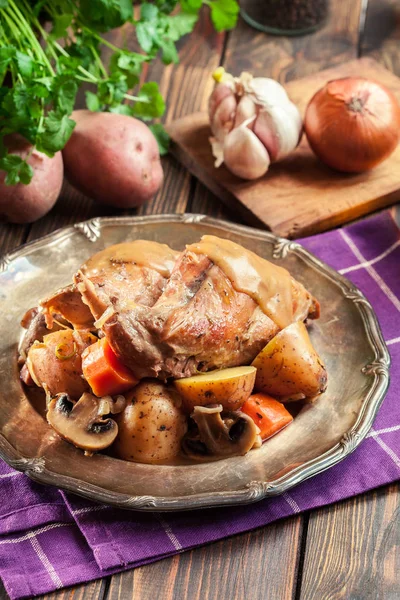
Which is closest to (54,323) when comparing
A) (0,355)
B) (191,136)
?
(0,355)

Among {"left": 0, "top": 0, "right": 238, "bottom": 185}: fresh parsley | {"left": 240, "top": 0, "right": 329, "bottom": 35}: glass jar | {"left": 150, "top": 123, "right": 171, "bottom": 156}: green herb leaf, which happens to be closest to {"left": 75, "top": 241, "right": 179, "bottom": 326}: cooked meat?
{"left": 0, "top": 0, "right": 238, "bottom": 185}: fresh parsley

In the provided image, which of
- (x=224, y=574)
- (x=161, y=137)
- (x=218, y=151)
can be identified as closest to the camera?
(x=224, y=574)

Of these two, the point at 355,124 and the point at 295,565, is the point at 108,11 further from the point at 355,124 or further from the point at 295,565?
the point at 295,565

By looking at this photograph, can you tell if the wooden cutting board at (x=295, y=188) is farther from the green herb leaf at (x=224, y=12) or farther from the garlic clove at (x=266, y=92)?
the green herb leaf at (x=224, y=12)

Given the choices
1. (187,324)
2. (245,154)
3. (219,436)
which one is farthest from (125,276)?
(245,154)

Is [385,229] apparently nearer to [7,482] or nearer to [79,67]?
[79,67]

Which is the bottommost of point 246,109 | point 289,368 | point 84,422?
point 84,422

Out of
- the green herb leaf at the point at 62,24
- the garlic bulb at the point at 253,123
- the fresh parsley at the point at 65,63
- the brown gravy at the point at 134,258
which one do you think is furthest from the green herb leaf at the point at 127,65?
the brown gravy at the point at 134,258
